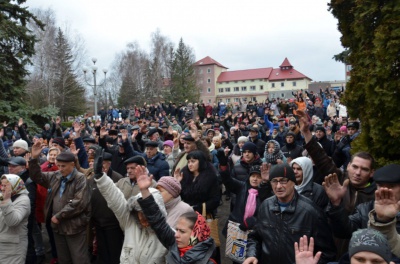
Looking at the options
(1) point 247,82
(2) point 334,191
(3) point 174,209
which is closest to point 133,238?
(3) point 174,209

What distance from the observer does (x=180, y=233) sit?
3.17 metres

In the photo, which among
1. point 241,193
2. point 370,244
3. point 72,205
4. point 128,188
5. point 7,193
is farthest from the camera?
point 128,188

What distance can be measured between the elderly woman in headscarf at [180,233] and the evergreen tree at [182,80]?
49.3 metres

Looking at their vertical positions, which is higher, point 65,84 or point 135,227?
point 65,84

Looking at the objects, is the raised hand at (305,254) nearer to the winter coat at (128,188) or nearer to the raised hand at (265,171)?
the raised hand at (265,171)

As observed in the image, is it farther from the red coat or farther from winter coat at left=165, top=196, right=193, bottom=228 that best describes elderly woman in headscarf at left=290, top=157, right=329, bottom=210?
the red coat

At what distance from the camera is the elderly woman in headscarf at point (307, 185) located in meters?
4.01

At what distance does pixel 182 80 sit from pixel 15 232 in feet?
168

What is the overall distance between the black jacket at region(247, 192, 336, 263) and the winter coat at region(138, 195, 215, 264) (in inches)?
17.2

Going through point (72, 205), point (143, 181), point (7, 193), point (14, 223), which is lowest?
point (14, 223)

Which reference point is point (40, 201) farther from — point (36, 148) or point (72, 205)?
point (72, 205)

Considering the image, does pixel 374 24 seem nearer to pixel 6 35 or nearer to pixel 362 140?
pixel 362 140

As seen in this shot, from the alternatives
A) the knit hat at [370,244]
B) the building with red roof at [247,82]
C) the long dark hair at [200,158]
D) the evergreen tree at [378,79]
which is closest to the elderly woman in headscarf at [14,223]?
the long dark hair at [200,158]

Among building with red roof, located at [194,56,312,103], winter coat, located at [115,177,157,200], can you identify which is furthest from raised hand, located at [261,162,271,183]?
building with red roof, located at [194,56,312,103]
